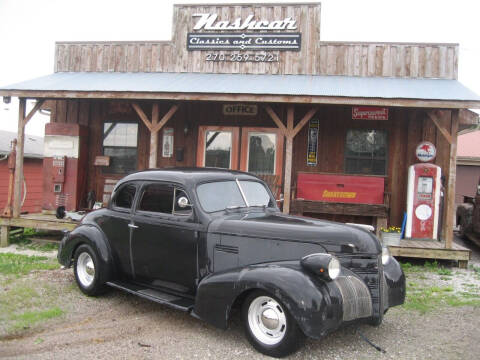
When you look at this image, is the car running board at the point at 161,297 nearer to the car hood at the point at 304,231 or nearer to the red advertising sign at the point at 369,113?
the car hood at the point at 304,231

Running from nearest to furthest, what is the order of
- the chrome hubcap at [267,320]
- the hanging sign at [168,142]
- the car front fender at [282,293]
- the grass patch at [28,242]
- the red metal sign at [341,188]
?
1. the car front fender at [282,293]
2. the chrome hubcap at [267,320]
3. the grass patch at [28,242]
4. the red metal sign at [341,188]
5. the hanging sign at [168,142]

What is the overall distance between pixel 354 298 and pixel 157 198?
244cm

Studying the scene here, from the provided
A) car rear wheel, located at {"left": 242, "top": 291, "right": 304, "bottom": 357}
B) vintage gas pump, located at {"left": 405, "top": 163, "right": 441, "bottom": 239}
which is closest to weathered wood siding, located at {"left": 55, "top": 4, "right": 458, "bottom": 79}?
vintage gas pump, located at {"left": 405, "top": 163, "right": 441, "bottom": 239}

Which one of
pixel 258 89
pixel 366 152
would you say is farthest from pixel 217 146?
pixel 366 152

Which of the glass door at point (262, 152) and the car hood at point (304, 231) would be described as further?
the glass door at point (262, 152)

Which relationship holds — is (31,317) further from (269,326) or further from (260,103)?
(260,103)

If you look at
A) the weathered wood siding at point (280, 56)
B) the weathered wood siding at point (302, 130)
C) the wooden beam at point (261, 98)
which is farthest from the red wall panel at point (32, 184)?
the wooden beam at point (261, 98)

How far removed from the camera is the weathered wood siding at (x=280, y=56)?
995cm

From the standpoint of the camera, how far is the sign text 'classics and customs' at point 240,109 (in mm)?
10445

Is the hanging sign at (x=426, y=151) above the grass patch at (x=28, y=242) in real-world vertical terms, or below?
above

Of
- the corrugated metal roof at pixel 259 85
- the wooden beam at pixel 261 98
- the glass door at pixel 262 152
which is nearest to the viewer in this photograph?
the wooden beam at pixel 261 98

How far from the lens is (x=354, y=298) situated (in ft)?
12.6

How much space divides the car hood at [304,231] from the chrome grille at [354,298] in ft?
0.93

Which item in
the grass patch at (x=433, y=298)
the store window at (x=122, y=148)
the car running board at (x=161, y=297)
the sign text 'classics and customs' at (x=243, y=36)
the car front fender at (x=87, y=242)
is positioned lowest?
the grass patch at (x=433, y=298)
